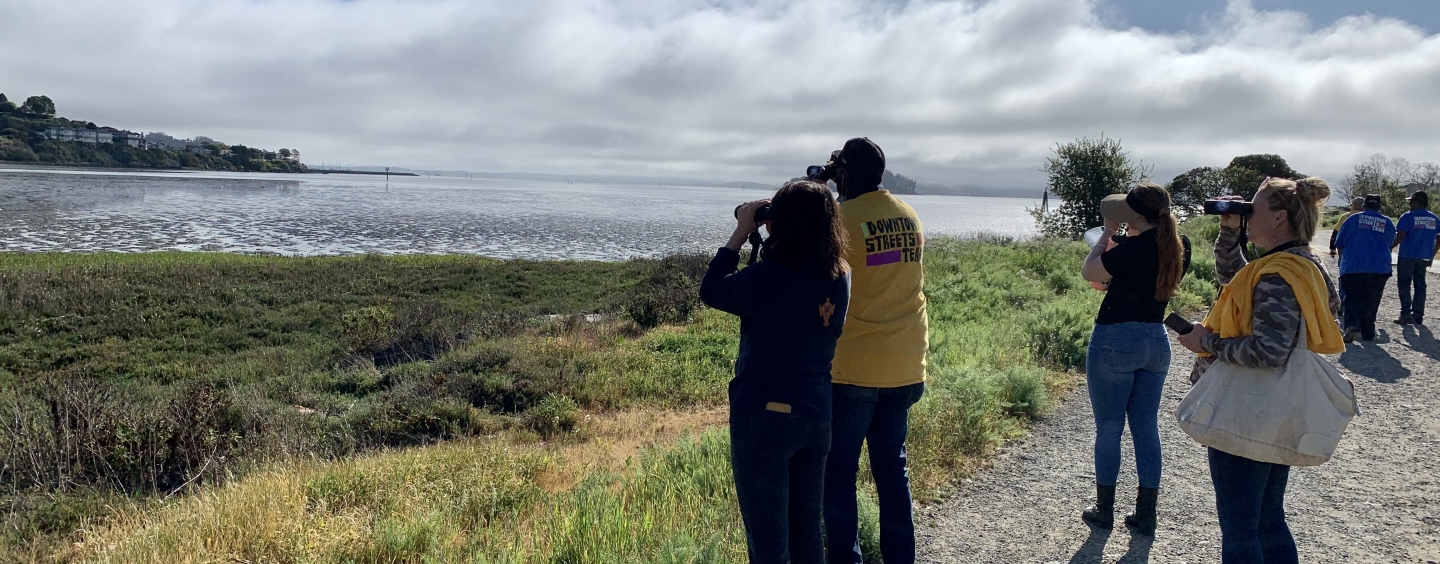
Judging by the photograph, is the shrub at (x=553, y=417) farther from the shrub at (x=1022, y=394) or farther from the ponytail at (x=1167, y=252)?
the ponytail at (x=1167, y=252)

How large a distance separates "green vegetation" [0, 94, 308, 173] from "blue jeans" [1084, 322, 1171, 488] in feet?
569

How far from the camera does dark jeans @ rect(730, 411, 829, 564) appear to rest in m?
2.78

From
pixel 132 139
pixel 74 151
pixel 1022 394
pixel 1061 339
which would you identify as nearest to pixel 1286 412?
pixel 1022 394

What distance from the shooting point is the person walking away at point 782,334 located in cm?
275

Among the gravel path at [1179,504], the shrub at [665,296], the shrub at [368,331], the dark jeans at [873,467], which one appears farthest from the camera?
the shrub at [665,296]

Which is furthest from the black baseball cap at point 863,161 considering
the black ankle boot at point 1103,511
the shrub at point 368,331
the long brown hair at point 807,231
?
the shrub at point 368,331

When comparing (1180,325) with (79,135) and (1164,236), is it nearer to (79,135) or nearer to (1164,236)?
(1164,236)

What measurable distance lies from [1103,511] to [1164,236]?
60.6 inches

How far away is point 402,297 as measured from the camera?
65.5 ft

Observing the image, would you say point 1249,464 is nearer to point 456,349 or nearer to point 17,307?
point 456,349

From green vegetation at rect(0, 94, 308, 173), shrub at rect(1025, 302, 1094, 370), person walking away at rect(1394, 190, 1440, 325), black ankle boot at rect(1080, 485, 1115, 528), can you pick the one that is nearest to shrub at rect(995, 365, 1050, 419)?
shrub at rect(1025, 302, 1094, 370)

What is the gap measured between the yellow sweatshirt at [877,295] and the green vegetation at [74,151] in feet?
568

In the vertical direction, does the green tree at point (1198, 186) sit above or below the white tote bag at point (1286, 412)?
above

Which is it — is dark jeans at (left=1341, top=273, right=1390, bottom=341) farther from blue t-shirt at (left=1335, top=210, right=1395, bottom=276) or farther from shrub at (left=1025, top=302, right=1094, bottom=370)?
shrub at (left=1025, top=302, right=1094, bottom=370)
